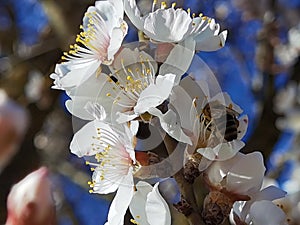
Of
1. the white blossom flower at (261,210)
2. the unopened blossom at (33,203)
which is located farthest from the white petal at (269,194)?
the unopened blossom at (33,203)

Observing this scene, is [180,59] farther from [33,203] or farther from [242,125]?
[33,203]

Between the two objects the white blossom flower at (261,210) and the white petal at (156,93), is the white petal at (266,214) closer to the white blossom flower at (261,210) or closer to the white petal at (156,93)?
the white blossom flower at (261,210)

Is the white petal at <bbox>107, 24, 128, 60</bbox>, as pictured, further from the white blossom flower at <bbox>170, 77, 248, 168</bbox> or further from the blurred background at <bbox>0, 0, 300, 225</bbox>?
the blurred background at <bbox>0, 0, 300, 225</bbox>

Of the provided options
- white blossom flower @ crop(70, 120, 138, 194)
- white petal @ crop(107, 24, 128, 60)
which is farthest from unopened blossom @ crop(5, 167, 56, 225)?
white petal @ crop(107, 24, 128, 60)

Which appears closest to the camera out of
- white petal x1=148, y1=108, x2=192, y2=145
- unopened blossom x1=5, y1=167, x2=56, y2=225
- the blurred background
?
white petal x1=148, y1=108, x2=192, y2=145

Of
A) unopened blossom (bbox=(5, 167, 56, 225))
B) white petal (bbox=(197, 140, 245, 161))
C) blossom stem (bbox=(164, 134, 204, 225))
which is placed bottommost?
unopened blossom (bbox=(5, 167, 56, 225))

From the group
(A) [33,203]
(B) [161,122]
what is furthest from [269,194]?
(A) [33,203]

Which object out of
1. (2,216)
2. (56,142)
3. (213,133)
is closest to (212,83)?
(213,133)
